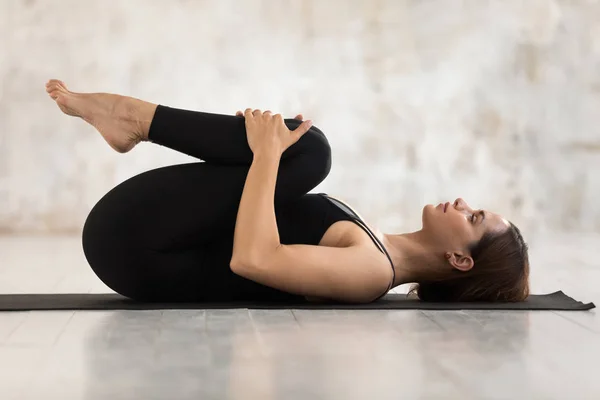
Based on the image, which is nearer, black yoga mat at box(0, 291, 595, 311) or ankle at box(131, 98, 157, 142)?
ankle at box(131, 98, 157, 142)

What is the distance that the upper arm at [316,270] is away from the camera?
92.0 inches

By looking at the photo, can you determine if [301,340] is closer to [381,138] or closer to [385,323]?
[385,323]

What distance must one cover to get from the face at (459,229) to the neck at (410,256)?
1.2 inches

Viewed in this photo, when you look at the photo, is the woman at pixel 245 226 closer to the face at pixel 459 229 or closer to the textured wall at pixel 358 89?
the face at pixel 459 229

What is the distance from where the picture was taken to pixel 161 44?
5.67 metres

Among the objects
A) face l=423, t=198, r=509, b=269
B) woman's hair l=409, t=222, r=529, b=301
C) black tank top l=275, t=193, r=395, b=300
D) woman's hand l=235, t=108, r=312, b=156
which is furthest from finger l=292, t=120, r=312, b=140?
woman's hair l=409, t=222, r=529, b=301

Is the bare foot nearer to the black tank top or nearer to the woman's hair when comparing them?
the black tank top

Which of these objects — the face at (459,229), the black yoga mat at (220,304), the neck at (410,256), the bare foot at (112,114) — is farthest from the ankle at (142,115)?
the face at (459,229)

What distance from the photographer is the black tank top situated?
8.21 ft

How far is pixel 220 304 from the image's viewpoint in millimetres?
2574

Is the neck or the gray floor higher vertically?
the neck

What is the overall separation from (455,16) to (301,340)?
4.31 m

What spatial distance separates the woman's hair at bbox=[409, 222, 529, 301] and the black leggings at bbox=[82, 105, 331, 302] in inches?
20.6

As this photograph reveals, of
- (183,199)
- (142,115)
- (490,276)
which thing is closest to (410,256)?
(490,276)
